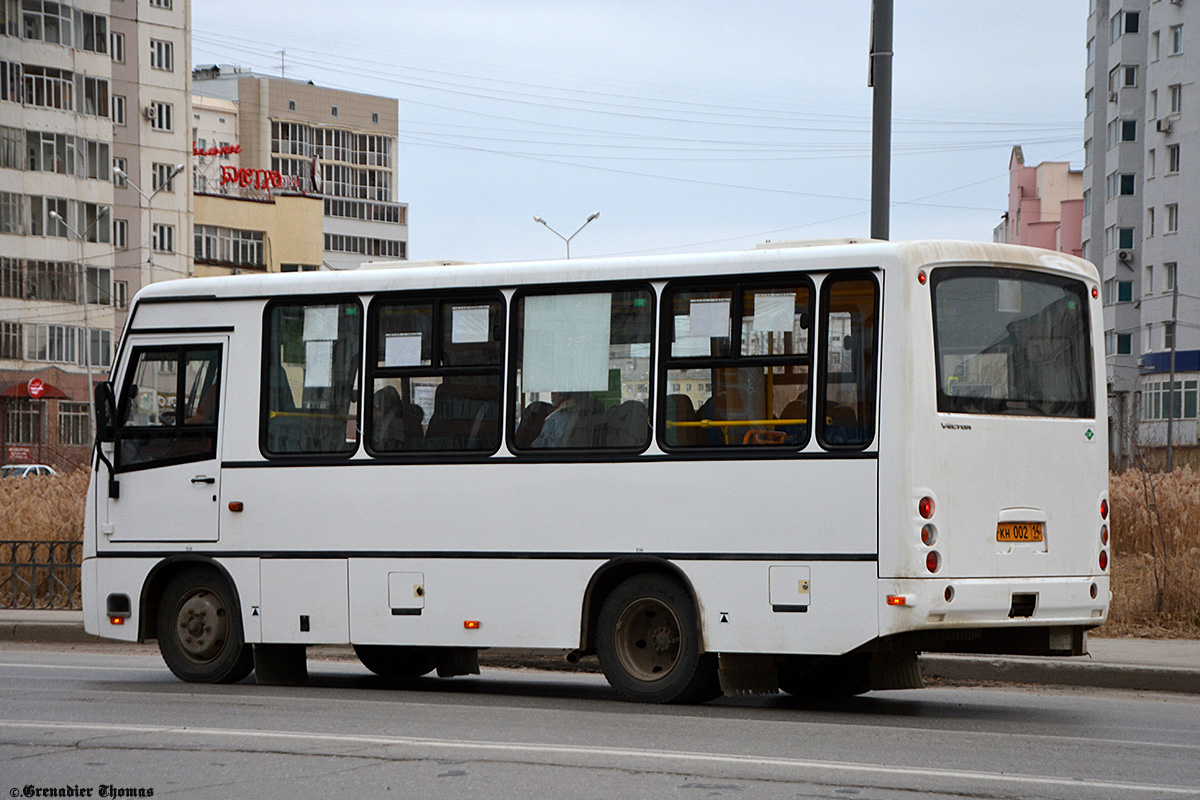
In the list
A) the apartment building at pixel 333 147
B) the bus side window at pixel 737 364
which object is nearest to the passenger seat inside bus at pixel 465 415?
the bus side window at pixel 737 364

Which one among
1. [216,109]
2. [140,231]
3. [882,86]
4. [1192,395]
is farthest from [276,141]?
[882,86]

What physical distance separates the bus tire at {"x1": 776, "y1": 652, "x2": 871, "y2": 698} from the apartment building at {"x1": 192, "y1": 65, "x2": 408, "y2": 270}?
127 m

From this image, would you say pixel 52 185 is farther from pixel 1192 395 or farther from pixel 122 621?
pixel 122 621

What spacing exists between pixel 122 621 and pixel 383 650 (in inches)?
82.5

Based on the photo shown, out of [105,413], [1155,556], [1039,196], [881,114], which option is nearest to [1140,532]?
[1155,556]

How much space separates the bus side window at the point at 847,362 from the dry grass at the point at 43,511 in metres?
12.9

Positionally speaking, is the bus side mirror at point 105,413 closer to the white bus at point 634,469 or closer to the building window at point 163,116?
the white bus at point 634,469

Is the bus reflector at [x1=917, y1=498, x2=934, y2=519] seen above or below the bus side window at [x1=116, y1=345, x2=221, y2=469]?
below

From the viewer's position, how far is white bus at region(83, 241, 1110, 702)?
10.9 m

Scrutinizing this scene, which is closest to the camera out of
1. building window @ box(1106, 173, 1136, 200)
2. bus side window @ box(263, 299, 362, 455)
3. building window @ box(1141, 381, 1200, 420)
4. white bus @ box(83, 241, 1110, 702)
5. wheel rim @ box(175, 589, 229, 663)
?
white bus @ box(83, 241, 1110, 702)

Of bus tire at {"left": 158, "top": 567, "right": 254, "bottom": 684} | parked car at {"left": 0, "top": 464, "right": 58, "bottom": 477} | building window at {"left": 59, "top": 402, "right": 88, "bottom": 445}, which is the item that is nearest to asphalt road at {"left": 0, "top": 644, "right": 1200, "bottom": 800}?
bus tire at {"left": 158, "top": 567, "right": 254, "bottom": 684}

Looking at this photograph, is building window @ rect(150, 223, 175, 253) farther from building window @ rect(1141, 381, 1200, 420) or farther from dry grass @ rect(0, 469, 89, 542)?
dry grass @ rect(0, 469, 89, 542)

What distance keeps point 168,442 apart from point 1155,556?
385 inches

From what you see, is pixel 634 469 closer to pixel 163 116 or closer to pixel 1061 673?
pixel 1061 673
